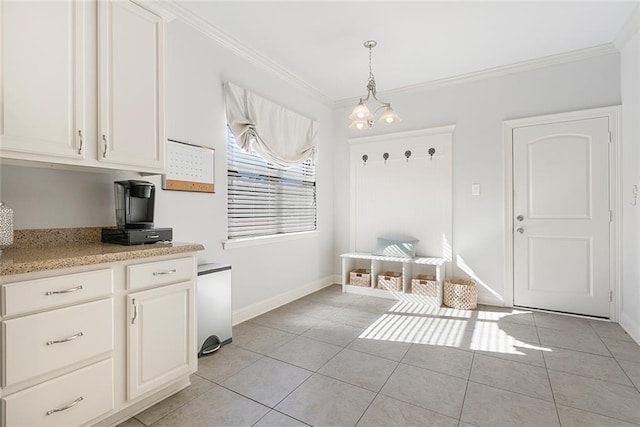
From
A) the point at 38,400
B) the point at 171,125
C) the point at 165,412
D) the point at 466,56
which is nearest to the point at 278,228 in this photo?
the point at 171,125

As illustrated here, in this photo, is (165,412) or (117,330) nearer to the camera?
(117,330)

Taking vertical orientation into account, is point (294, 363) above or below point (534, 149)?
below

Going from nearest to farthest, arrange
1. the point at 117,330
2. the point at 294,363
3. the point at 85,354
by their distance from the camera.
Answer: the point at 85,354 → the point at 117,330 → the point at 294,363

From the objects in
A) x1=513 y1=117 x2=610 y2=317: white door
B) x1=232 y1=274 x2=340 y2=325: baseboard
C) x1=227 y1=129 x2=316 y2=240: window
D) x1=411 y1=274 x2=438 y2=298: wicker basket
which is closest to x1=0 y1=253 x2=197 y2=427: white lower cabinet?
x1=232 y1=274 x2=340 y2=325: baseboard

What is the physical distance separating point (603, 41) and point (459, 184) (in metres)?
1.85

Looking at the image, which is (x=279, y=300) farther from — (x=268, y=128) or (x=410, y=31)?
(x=410, y=31)

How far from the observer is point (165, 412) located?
1726 millimetres

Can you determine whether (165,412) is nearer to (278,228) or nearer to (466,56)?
(278,228)

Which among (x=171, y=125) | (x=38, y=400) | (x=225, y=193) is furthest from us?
(x=225, y=193)

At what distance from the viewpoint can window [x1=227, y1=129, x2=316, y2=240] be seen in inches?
120

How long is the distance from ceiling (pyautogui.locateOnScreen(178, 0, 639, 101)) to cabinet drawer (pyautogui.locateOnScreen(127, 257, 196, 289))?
204cm

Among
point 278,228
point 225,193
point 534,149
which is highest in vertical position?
point 534,149

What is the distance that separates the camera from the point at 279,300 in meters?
3.57

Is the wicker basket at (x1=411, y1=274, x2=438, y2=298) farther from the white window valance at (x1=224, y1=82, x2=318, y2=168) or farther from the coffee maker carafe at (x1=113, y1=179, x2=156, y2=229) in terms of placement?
the coffee maker carafe at (x1=113, y1=179, x2=156, y2=229)
